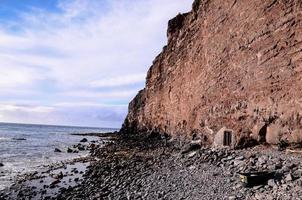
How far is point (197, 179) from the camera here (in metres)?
17.2

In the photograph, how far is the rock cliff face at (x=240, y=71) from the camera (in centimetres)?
1984

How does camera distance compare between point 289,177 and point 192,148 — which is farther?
point 192,148

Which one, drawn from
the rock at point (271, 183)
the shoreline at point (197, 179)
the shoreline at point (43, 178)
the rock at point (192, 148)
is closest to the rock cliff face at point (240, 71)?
the rock at point (192, 148)

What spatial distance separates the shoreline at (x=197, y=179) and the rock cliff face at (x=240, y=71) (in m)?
2.14

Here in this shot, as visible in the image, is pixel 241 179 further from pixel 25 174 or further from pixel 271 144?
pixel 25 174

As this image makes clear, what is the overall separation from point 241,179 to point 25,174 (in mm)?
16623

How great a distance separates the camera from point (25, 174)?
2659cm

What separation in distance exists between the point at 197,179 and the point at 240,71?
1000 centimetres

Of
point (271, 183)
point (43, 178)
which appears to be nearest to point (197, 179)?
point (271, 183)

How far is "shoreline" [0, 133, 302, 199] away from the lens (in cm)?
1401

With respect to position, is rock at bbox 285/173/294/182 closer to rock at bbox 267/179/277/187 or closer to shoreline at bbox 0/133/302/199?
shoreline at bbox 0/133/302/199

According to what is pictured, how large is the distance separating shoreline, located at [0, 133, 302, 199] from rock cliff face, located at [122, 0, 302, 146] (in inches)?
84.2

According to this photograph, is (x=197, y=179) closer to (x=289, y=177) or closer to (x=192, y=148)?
(x=289, y=177)

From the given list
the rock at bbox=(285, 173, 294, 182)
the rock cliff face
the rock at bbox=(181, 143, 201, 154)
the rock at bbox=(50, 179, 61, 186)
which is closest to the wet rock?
the rock at bbox=(50, 179, 61, 186)
